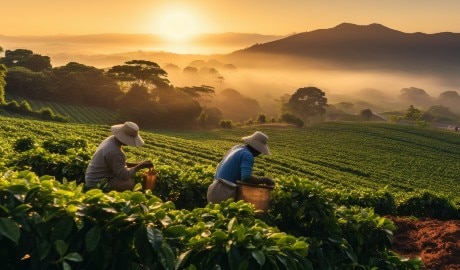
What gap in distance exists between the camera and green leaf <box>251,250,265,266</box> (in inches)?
146

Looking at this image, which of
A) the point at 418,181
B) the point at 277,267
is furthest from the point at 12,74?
the point at 277,267

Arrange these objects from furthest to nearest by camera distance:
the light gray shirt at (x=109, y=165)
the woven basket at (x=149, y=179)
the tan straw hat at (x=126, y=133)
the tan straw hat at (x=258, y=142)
→ the woven basket at (x=149, y=179), the tan straw hat at (x=126, y=133), the light gray shirt at (x=109, y=165), the tan straw hat at (x=258, y=142)

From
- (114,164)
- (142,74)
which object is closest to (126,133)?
(114,164)

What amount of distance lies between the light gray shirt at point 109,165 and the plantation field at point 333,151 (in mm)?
4465

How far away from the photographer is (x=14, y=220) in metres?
3.50

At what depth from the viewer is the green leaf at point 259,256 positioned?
3718mm

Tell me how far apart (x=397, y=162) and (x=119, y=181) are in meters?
40.8

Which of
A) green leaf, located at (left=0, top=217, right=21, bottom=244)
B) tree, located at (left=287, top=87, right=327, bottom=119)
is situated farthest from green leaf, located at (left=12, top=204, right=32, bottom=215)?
tree, located at (left=287, top=87, right=327, bottom=119)

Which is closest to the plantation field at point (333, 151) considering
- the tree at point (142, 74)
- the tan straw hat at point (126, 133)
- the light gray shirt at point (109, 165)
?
the light gray shirt at point (109, 165)

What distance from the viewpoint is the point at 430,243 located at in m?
8.61

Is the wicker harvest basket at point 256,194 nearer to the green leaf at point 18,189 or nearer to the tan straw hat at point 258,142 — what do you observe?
the tan straw hat at point 258,142

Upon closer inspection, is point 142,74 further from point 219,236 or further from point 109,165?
point 219,236

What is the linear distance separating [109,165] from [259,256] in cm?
448

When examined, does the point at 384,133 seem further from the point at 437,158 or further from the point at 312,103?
the point at 312,103
